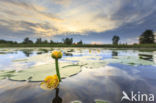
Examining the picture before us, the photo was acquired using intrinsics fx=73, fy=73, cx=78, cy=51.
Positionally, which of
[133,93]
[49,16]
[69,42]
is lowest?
[133,93]

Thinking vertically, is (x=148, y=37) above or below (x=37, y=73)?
→ above

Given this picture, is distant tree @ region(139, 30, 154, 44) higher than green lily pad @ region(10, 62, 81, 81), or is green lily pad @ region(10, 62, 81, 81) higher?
distant tree @ region(139, 30, 154, 44)

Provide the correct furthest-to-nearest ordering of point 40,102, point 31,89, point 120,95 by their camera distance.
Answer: point 31,89 → point 120,95 → point 40,102

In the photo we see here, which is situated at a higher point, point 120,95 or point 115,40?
point 115,40

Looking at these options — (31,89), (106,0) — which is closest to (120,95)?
(31,89)

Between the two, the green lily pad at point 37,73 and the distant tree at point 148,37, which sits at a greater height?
the distant tree at point 148,37

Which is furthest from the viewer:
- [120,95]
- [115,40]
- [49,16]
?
[115,40]

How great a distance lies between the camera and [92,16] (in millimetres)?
11633

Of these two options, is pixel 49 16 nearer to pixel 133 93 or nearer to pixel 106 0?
pixel 106 0

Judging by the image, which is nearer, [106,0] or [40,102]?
[40,102]

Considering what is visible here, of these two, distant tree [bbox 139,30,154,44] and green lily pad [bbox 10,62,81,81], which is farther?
distant tree [bbox 139,30,154,44]

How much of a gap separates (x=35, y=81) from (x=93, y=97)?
34.9 inches

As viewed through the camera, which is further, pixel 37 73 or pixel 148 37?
pixel 148 37

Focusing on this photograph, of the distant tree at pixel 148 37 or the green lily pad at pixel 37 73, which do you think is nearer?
the green lily pad at pixel 37 73
